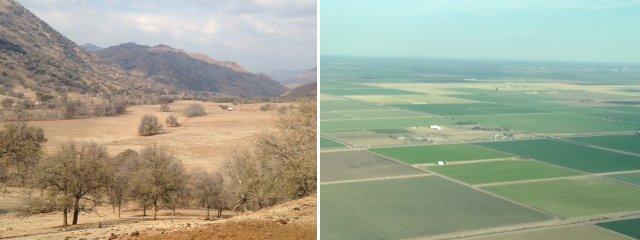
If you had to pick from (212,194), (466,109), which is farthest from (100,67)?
(466,109)

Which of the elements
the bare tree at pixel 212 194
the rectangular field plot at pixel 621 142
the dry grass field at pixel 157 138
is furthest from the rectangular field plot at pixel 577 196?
the bare tree at pixel 212 194

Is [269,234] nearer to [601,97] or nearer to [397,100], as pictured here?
[397,100]

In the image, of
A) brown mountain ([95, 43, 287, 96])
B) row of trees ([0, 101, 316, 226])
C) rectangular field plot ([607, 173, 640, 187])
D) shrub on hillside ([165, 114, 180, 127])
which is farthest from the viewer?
brown mountain ([95, 43, 287, 96])

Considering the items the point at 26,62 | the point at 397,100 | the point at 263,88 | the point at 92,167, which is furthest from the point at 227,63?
the point at 397,100

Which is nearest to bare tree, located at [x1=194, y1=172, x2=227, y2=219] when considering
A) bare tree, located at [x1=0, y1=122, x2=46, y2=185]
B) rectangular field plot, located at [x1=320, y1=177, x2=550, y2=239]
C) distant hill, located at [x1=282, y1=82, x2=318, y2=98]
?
distant hill, located at [x1=282, y1=82, x2=318, y2=98]

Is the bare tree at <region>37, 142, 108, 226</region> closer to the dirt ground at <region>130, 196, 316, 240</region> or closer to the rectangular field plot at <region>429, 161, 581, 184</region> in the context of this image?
the dirt ground at <region>130, 196, 316, 240</region>

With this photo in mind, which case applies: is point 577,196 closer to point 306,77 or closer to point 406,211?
point 406,211
